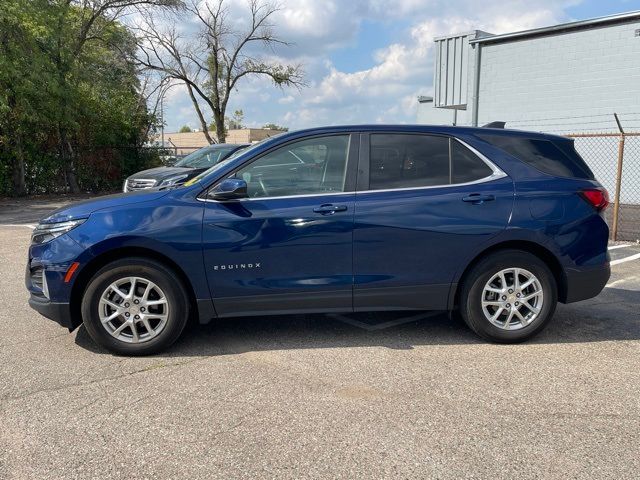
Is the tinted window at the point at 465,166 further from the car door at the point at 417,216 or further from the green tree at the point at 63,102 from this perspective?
the green tree at the point at 63,102

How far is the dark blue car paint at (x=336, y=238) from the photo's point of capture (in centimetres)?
416

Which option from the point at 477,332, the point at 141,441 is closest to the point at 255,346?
the point at 141,441

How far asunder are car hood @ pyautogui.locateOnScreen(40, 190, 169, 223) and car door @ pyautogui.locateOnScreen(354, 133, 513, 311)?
1.65 m

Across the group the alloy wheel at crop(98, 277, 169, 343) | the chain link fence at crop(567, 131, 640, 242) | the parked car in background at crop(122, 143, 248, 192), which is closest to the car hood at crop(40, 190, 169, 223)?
the alloy wheel at crop(98, 277, 169, 343)

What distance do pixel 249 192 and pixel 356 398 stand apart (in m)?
1.80

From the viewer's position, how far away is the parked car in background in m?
10.6

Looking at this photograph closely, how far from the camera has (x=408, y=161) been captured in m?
4.52

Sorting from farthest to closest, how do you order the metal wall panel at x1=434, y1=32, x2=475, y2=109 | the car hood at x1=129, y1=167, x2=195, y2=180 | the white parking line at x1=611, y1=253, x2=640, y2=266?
the metal wall panel at x1=434, y1=32, x2=475, y2=109
the car hood at x1=129, y1=167, x2=195, y2=180
the white parking line at x1=611, y1=253, x2=640, y2=266

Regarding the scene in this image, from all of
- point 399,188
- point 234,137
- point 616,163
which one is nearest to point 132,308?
point 399,188

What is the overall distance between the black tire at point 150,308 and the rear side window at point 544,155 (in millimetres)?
2851

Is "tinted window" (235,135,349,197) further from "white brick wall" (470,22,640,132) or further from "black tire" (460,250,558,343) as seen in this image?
"white brick wall" (470,22,640,132)

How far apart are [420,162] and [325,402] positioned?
2.14 m

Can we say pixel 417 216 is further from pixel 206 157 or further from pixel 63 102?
pixel 63 102

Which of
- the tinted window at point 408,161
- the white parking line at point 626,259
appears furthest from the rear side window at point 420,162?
the white parking line at point 626,259
